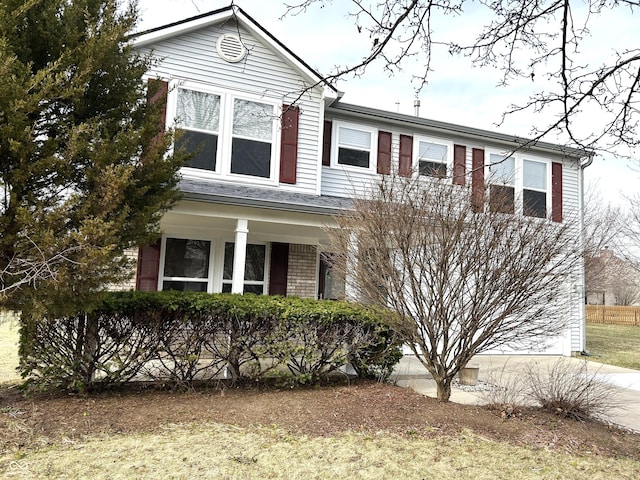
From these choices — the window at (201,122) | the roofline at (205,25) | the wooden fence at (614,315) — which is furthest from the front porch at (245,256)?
the wooden fence at (614,315)

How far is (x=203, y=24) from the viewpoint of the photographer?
9383 mm

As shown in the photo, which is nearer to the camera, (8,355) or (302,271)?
(8,355)

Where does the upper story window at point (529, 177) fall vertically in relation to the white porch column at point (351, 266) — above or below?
above

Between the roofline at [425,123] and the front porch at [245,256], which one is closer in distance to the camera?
the front porch at [245,256]

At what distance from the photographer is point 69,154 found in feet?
15.6

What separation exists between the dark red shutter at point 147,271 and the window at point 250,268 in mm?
1538

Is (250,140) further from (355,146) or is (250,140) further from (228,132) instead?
(355,146)

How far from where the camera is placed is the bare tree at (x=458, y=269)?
5.39 meters

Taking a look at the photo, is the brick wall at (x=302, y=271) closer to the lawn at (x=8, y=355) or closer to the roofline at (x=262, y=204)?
the roofline at (x=262, y=204)

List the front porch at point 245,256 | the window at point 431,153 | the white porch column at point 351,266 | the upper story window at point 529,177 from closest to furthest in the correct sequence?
the white porch column at point 351,266, the front porch at point 245,256, the window at point 431,153, the upper story window at point 529,177

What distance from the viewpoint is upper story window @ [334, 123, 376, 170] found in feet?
36.0

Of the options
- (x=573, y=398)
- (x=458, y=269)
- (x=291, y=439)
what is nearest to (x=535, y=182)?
(x=573, y=398)

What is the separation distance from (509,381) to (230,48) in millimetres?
8105

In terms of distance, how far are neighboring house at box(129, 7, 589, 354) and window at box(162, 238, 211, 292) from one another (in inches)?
0.8
